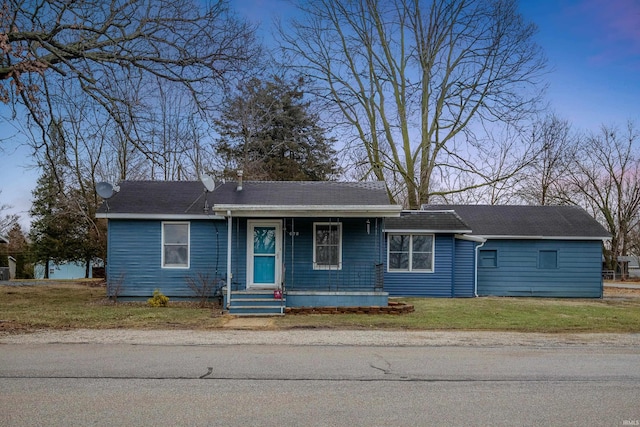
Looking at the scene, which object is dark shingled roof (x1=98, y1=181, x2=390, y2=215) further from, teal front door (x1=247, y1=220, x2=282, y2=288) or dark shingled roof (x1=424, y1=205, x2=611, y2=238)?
dark shingled roof (x1=424, y1=205, x2=611, y2=238)

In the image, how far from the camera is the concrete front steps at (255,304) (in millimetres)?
14336

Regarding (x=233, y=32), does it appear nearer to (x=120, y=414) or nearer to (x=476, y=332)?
(x=476, y=332)

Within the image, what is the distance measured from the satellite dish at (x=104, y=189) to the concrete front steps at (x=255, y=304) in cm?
551

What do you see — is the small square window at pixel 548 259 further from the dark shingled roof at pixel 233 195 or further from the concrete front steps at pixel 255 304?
the concrete front steps at pixel 255 304

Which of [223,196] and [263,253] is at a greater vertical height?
[223,196]

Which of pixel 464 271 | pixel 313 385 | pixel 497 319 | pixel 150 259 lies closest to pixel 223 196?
pixel 150 259

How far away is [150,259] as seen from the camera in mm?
17250

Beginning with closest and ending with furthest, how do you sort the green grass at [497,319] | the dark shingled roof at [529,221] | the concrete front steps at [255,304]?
the green grass at [497,319], the concrete front steps at [255,304], the dark shingled roof at [529,221]

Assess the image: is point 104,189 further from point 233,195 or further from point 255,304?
point 255,304

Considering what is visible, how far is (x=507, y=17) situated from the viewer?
27766mm

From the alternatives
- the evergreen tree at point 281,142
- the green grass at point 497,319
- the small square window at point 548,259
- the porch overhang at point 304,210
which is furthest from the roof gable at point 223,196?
the evergreen tree at point 281,142

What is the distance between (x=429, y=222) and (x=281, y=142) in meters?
18.3

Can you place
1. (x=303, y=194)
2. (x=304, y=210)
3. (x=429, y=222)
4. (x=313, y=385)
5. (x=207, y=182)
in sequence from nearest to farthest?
(x=313, y=385), (x=304, y=210), (x=207, y=182), (x=303, y=194), (x=429, y=222)

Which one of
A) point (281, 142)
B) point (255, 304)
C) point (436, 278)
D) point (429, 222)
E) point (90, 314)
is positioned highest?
point (281, 142)
